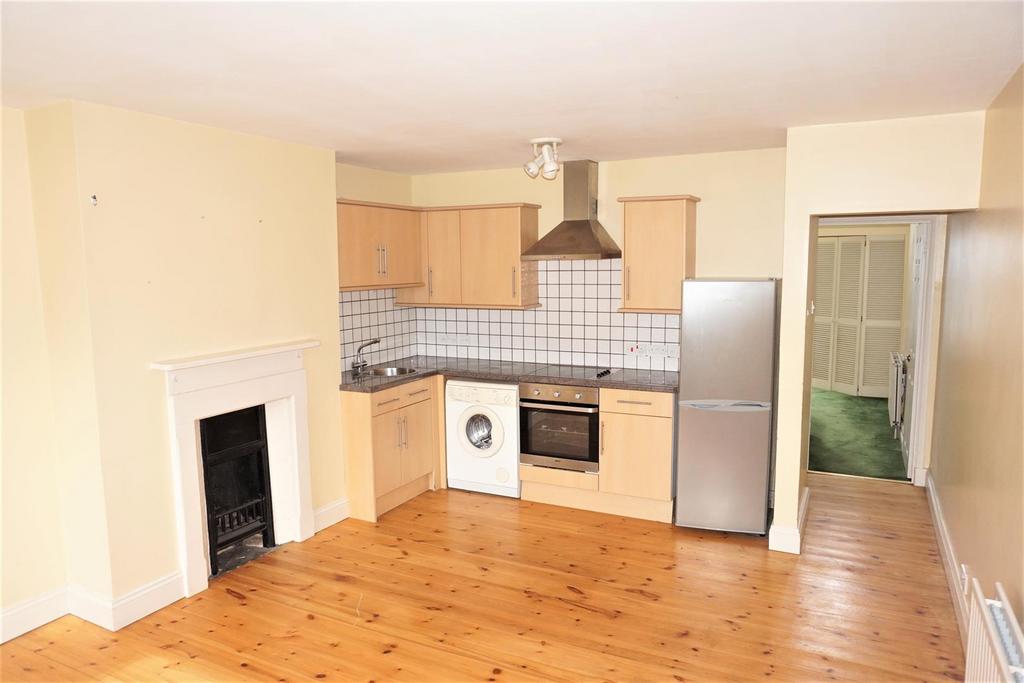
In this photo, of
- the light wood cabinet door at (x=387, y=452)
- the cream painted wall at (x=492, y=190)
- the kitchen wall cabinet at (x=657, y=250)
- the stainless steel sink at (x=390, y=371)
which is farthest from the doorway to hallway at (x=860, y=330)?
the light wood cabinet door at (x=387, y=452)

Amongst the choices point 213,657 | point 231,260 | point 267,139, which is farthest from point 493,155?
point 213,657

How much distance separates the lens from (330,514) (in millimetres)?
4609

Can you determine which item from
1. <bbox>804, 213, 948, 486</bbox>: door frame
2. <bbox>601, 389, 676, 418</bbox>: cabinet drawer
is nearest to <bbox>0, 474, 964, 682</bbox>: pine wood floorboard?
<bbox>601, 389, 676, 418</bbox>: cabinet drawer

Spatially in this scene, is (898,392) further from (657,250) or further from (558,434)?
(558,434)

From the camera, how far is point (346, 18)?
6.72 feet

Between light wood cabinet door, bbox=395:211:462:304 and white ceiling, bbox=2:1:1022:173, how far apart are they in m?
1.54

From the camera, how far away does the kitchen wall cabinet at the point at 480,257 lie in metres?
5.21

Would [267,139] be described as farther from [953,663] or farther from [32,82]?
[953,663]

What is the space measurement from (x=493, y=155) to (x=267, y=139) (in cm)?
150

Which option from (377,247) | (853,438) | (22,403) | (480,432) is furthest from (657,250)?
(22,403)

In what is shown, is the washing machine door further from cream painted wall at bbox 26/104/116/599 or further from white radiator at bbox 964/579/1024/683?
white radiator at bbox 964/579/1024/683

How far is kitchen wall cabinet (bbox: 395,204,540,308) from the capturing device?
5.21 metres

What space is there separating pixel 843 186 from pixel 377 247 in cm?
309

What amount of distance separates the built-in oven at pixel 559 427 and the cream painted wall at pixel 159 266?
1.72 meters
